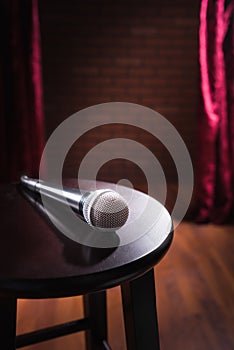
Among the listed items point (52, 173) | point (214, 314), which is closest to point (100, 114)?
point (52, 173)

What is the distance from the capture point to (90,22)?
2.67 m

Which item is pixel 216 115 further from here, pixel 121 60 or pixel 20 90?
pixel 20 90

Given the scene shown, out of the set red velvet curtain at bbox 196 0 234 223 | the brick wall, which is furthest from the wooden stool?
the brick wall

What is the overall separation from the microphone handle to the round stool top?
5 cm

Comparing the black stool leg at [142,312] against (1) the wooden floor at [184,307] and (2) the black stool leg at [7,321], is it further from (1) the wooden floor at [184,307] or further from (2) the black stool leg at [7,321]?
(1) the wooden floor at [184,307]

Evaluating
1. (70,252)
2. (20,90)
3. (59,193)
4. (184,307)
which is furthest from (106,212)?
(20,90)

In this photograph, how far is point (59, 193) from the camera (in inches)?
44.4

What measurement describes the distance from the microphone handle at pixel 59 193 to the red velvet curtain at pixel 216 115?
1357 mm

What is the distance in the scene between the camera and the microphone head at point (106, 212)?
945mm

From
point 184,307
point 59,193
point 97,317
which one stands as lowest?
point 184,307

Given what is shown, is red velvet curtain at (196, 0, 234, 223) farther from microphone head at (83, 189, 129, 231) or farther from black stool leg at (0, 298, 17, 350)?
black stool leg at (0, 298, 17, 350)

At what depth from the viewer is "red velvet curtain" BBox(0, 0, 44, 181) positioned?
7.23 feet

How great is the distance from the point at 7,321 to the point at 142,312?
0.98 feet

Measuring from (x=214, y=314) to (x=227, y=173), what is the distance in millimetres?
961
